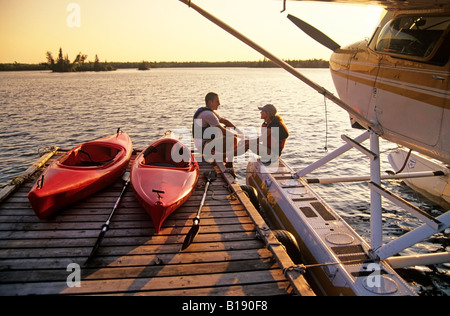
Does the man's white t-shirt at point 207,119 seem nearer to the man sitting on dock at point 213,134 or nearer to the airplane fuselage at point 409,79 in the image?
the man sitting on dock at point 213,134

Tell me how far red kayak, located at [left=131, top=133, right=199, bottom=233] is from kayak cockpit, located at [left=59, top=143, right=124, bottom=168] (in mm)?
905

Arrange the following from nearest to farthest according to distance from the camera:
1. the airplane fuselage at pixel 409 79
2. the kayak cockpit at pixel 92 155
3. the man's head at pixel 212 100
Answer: the airplane fuselage at pixel 409 79 < the kayak cockpit at pixel 92 155 < the man's head at pixel 212 100

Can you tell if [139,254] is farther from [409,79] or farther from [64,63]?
[64,63]

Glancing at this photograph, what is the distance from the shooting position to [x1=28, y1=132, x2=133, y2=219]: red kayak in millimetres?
4965

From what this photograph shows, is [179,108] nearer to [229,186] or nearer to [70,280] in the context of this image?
[229,186]

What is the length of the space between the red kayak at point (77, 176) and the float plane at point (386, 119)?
357cm

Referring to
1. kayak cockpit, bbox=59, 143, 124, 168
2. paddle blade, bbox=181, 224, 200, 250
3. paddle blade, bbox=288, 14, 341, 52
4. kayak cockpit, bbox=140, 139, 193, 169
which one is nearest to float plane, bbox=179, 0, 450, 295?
paddle blade, bbox=288, 14, 341, 52

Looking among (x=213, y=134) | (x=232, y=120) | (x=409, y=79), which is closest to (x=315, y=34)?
(x=409, y=79)

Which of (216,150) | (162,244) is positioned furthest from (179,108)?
(162,244)

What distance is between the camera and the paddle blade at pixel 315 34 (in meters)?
6.12

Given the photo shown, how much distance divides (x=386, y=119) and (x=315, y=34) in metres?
2.58

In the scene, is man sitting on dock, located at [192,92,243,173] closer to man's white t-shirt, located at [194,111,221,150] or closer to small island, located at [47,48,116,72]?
man's white t-shirt, located at [194,111,221,150]

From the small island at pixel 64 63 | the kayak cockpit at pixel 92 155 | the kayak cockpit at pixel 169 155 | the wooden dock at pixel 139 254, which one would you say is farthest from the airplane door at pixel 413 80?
the small island at pixel 64 63

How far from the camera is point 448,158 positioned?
157 inches
